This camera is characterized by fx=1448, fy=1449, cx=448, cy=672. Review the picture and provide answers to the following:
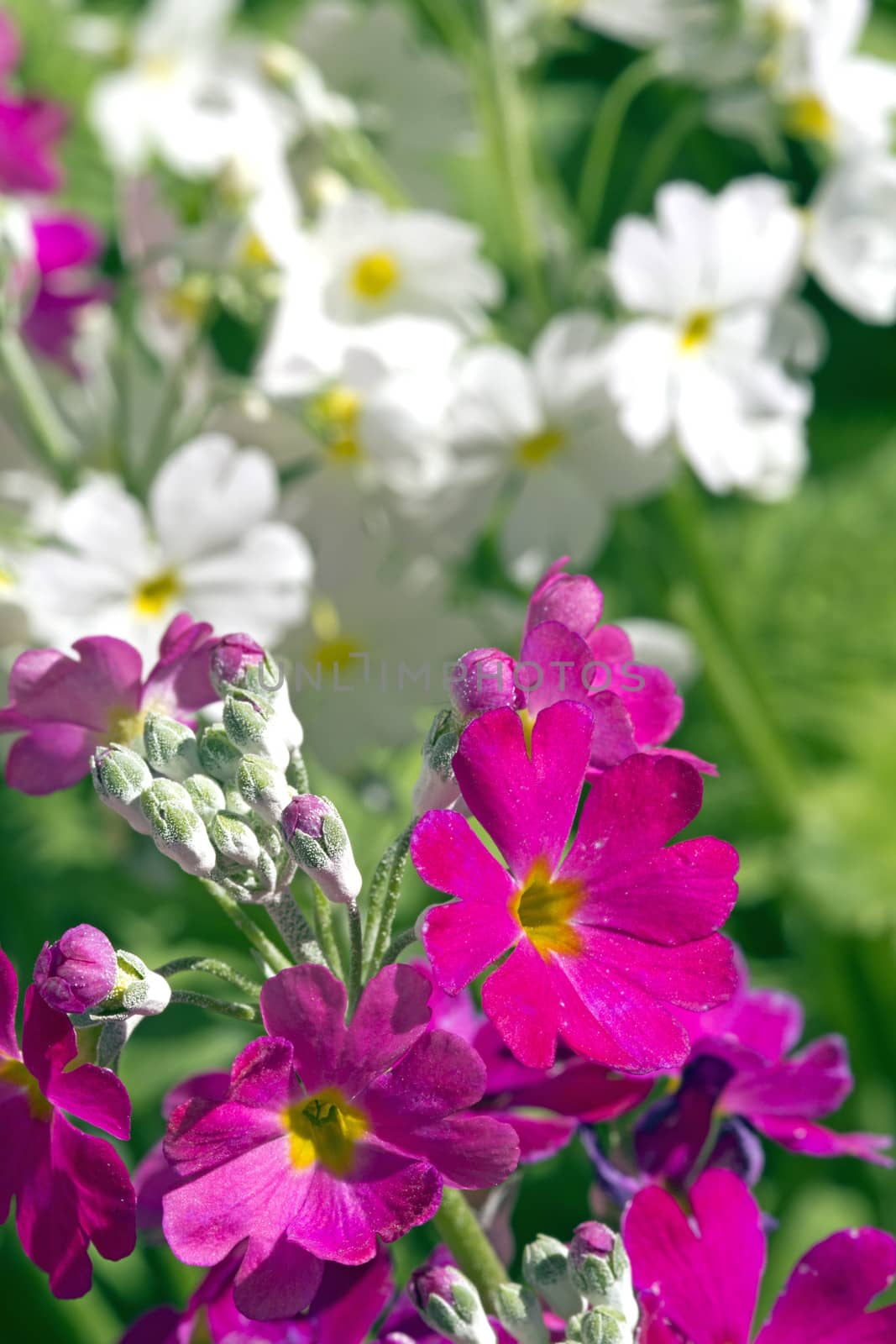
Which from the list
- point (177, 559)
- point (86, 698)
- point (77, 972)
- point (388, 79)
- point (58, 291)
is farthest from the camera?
point (58, 291)

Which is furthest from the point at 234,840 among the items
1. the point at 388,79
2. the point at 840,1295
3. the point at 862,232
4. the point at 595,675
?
the point at 388,79

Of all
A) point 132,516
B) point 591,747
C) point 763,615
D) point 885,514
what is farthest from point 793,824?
point 591,747

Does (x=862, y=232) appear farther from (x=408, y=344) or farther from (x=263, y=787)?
(x=263, y=787)

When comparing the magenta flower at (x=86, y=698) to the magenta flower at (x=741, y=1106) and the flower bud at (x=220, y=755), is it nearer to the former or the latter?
the flower bud at (x=220, y=755)

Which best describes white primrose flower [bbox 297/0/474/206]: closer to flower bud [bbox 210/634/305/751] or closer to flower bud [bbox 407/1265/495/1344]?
flower bud [bbox 210/634/305/751]

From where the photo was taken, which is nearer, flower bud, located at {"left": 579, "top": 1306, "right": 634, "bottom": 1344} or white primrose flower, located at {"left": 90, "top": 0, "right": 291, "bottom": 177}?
flower bud, located at {"left": 579, "top": 1306, "right": 634, "bottom": 1344}

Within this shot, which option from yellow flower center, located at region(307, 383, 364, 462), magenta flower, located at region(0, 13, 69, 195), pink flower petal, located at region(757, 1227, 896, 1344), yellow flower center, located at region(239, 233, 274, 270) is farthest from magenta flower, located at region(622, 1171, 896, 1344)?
magenta flower, located at region(0, 13, 69, 195)
